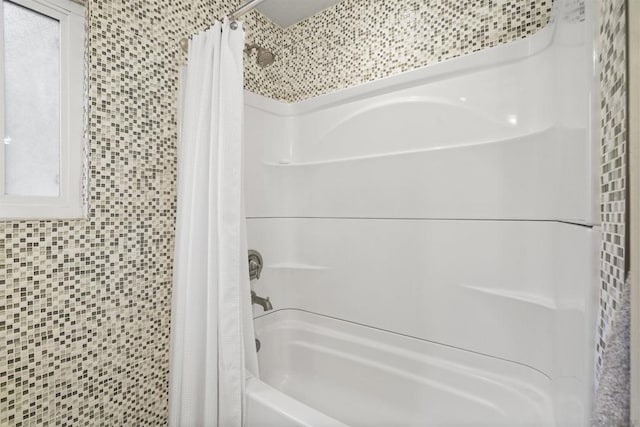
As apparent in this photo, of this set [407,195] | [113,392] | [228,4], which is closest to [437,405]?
[407,195]

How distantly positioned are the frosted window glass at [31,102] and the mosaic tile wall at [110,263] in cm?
16

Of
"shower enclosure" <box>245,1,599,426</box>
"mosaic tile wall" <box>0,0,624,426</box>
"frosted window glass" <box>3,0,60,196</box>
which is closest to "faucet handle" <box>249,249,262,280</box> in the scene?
"shower enclosure" <box>245,1,599,426</box>

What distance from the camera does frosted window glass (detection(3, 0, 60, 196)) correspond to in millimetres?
1163

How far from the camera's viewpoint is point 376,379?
1648 mm

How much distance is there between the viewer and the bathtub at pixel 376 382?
1.22 metres

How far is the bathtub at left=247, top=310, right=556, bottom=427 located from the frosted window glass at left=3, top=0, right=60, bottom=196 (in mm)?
1219

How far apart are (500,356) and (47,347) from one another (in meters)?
1.86

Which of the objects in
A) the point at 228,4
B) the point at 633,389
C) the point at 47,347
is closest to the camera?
the point at 633,389

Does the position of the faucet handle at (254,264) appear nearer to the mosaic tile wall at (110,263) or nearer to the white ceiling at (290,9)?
the mosaic tile wall at (110,263)

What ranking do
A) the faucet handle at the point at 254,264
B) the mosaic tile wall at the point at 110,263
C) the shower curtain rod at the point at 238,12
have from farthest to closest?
the faucet handle at the point at 254,264
the shower curtain rod at the point at 238,12
the mosaic tile wall at the point at 110,263

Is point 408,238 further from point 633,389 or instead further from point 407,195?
point 633,389

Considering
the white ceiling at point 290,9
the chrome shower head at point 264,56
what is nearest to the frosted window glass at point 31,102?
the chrome shower head at point 264,56

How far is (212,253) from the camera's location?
1246 millimetres

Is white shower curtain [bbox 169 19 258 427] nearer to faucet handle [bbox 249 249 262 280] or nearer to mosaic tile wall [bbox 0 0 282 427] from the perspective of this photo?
mosaic tile wall [bbox 0 0 282 427]
